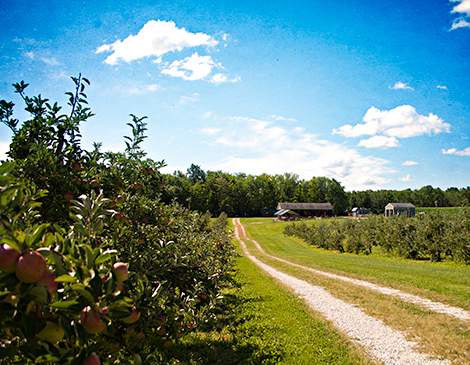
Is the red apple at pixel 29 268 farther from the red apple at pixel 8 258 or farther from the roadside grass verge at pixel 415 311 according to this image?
the roadside grass verge at pixel 415 311

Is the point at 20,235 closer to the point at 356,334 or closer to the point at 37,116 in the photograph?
the point at 37,116

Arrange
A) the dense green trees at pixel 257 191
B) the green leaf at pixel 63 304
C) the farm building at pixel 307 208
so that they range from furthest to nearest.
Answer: the dense green trees at pixel 257 191 < the farm building at pixel 307 208 < the green leaf at pixel 63 304

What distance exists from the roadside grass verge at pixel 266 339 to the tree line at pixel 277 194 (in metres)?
66.8

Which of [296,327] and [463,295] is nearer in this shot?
[296,327]

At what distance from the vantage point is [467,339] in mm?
5156

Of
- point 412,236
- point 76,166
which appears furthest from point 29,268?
point 412,236

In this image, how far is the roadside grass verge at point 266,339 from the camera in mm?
4406

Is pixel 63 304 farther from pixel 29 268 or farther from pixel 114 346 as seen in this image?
pixel 114 346

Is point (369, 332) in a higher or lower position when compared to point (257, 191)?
lower

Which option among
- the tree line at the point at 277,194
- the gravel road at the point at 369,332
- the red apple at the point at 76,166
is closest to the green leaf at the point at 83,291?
the red apple at the point at 76,166

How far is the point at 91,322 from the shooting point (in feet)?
3.99

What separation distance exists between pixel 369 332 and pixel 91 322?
6092mm

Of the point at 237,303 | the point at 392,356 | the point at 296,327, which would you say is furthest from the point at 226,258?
the point at 392,356

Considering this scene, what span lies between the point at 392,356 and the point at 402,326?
4.90 feet
